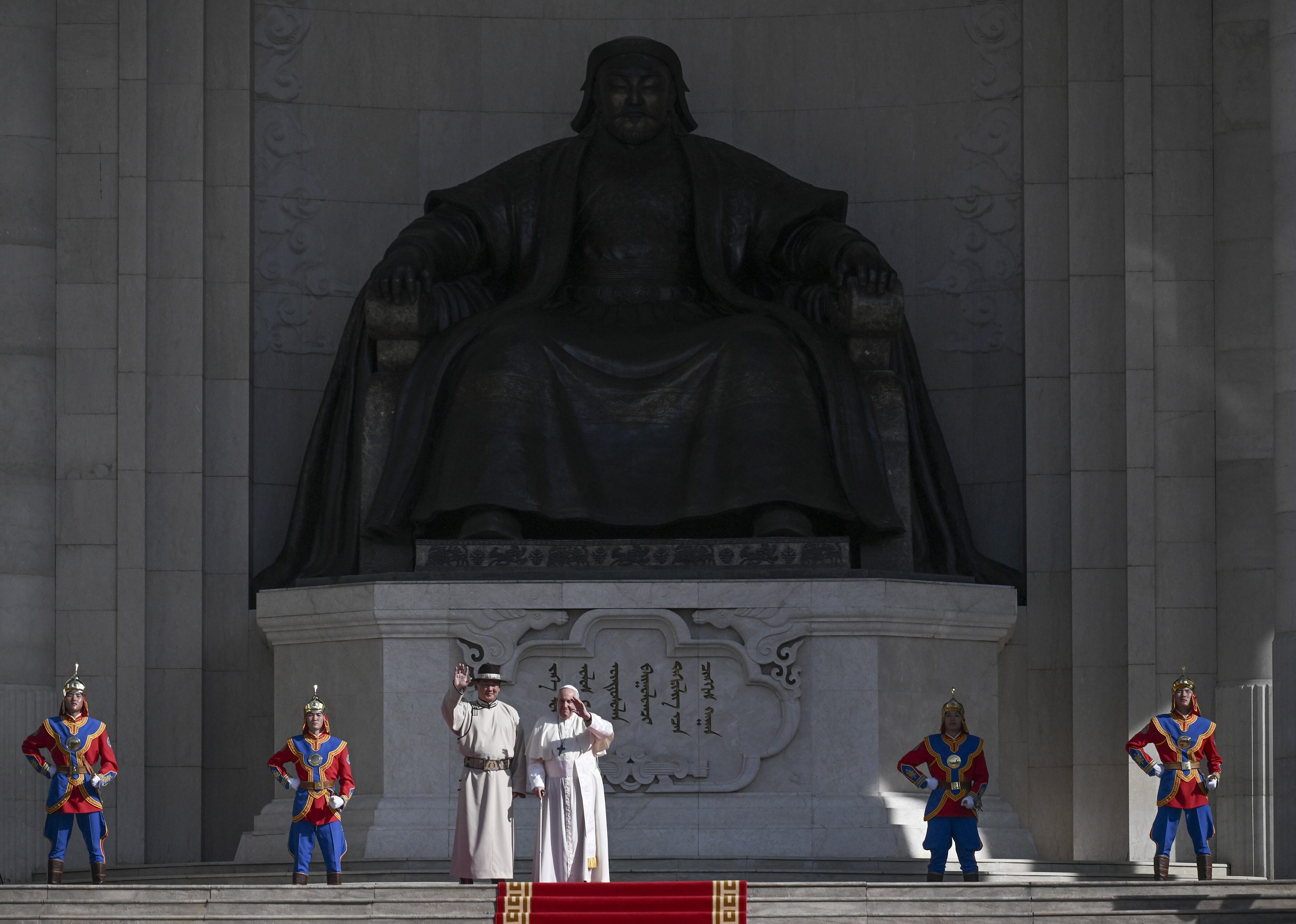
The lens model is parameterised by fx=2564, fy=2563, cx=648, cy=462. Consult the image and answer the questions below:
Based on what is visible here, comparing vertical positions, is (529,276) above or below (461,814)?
above

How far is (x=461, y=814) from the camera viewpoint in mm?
12305

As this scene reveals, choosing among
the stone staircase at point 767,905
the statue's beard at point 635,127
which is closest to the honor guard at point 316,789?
the stone staircase at point 767,905

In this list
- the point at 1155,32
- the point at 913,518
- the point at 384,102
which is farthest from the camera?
the point at 384,102

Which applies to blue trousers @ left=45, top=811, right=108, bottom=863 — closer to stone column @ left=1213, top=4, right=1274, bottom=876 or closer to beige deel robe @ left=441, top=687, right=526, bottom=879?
beige deel robe @ left=441, top=687, right=526, bottom=879

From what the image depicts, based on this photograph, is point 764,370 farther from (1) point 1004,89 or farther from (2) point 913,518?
(1) point 1004,89

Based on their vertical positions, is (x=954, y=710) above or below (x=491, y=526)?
below

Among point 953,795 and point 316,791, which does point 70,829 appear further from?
point 953,795

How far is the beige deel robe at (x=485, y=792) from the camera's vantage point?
12.2 meters

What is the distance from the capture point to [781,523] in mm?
14711

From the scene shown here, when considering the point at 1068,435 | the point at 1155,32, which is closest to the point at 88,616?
the point at 1068,435

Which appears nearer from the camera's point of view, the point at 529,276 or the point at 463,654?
the point at 463,654

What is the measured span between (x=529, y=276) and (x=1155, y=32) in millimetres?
4267

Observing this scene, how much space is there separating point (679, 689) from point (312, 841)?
250cm

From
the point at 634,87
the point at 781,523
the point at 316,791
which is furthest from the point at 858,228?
the point at 316,791
